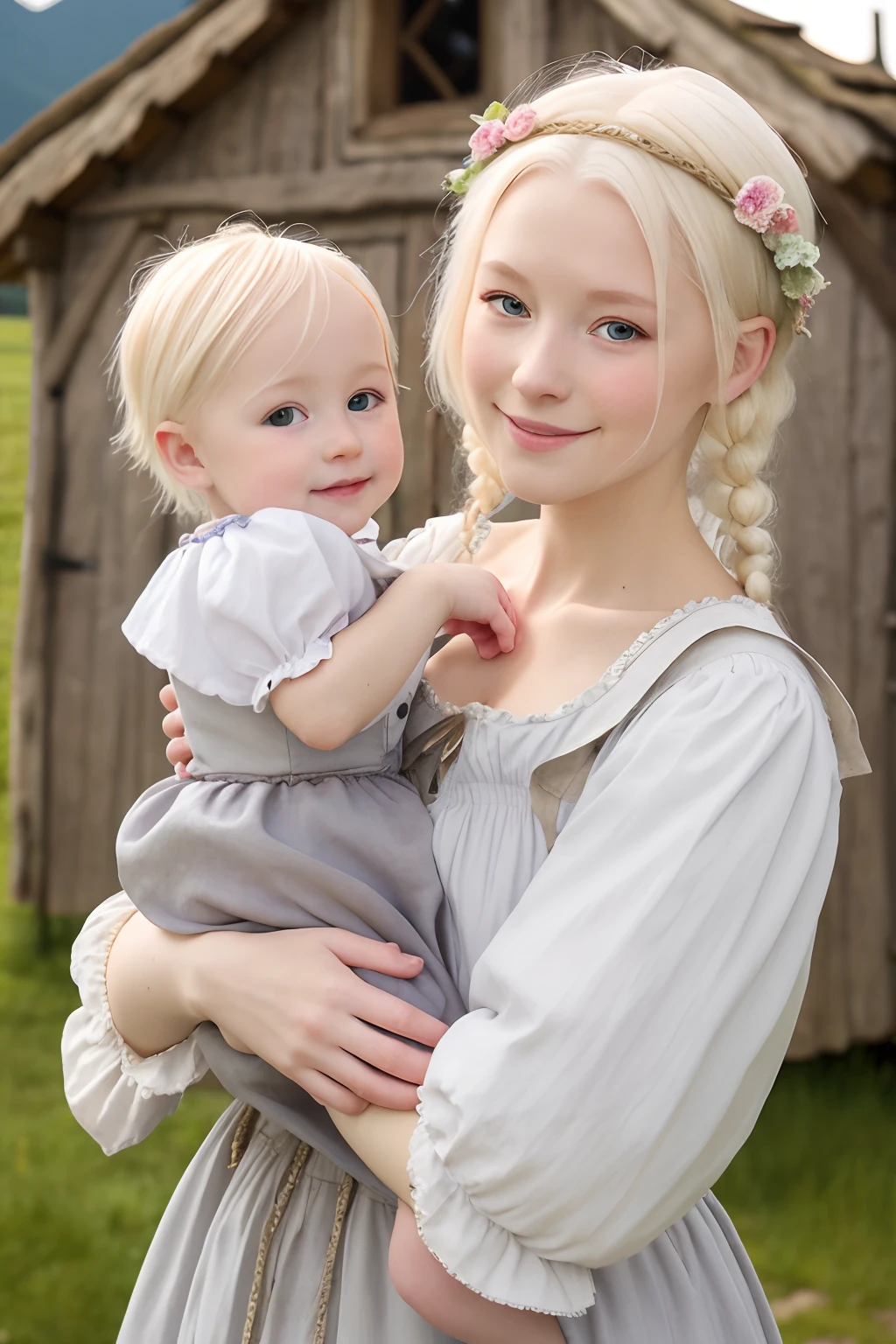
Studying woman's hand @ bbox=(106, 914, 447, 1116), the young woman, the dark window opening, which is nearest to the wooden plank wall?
the dark window opening

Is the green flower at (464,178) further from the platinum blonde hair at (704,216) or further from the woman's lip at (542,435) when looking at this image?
the woman's lip at (542,435)

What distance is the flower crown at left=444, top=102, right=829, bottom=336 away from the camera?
1.35 m

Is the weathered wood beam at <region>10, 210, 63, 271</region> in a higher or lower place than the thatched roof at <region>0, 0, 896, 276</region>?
lower

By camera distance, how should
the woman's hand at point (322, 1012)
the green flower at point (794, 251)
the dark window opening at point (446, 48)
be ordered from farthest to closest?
the dark window opening at point (446, 48) → the green flower at point (794, 251) → the woman's hand at point (322, 1012)

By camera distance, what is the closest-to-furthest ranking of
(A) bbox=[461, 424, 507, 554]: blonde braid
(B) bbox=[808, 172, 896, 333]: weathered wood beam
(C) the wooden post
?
(A) bbox=[461, 424, 507, 554]: blonde braid < (B) bbox=[808, 172, 896, 333]: weathered wood beam < (C) the wooden post

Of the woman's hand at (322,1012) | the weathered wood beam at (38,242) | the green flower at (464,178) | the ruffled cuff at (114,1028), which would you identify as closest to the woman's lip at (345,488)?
the green flower at (464,178)

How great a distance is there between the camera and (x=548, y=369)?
1326mm

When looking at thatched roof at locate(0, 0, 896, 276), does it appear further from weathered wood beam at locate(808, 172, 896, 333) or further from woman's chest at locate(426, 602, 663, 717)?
woman's chest at locate(426, 602, 663, 717)

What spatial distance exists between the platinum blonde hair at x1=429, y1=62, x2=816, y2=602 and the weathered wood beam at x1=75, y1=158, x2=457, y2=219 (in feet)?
8.77

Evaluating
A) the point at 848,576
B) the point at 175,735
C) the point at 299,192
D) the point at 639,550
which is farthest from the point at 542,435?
the point at 299,192

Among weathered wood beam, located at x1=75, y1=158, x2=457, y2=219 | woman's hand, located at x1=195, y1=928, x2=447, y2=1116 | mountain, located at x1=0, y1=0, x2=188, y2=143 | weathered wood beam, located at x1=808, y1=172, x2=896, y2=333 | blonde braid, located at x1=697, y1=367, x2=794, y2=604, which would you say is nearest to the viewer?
woman's hand, located at x1=195, y1=928, x2=447, y2=1116

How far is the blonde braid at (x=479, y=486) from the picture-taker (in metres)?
1.76

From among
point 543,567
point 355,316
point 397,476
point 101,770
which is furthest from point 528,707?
point 101,770

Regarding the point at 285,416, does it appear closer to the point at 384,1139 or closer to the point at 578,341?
the point at 578,341
